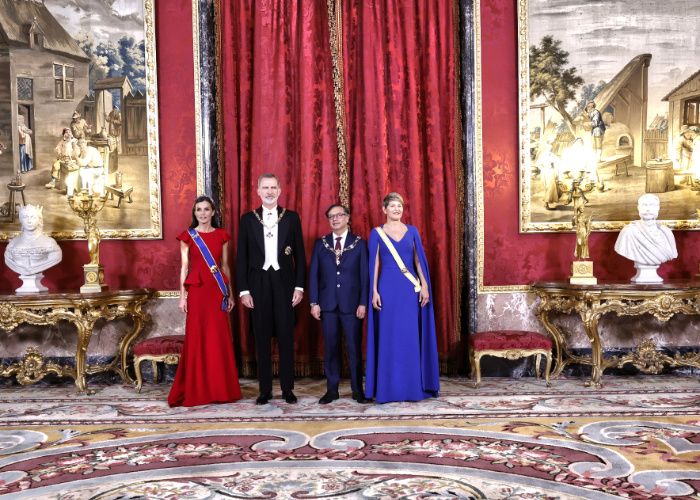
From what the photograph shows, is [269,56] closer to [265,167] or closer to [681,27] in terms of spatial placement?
[265,167]

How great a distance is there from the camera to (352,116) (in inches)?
239

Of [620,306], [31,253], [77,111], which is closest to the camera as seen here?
[620,306]

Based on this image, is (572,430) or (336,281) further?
(336,281)

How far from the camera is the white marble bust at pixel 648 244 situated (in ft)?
18.2

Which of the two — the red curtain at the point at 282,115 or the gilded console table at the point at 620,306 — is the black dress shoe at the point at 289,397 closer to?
the red curtain at the point at 282,115

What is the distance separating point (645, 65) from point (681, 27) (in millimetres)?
446

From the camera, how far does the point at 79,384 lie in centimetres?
561

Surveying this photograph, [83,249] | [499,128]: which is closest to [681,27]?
[499,128]

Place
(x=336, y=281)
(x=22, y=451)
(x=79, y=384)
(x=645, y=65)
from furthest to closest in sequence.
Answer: (x=645, y=65) → (x=79, y=384) → (x=336, y=281) → (x=22, y=451)

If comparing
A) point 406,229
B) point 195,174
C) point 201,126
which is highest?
point 201,126

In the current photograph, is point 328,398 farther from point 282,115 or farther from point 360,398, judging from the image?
point 282,115

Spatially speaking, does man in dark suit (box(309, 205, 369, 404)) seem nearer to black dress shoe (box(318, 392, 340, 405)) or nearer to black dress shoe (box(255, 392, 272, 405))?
black dress shoe (box(318, 392, 340, 405))

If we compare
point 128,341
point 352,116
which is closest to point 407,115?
point 352,116

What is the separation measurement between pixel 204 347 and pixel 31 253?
69.8 inches
